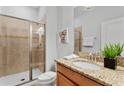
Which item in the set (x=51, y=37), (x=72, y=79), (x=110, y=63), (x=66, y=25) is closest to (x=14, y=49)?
(x=51, y=37)

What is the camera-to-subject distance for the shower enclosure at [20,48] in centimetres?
251

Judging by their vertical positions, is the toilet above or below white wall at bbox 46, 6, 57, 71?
below

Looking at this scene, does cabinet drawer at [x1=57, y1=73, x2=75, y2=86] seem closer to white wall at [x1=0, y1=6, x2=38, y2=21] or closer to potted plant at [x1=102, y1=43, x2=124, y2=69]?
potted plant at [x1=102, y1=43, x2=124, y2=69]

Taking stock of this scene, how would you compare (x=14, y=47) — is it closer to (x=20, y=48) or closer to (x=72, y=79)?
(x=20, y=48)

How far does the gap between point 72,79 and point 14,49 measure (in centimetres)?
175

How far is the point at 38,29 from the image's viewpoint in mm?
2744

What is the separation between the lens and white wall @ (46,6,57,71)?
6.57ft

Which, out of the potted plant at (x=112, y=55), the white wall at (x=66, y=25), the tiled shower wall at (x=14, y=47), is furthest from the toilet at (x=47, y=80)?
the potted plant at (x=112, y=55)

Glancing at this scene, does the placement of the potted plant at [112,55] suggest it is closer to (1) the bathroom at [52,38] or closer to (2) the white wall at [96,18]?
(1) the bathroom at [52,38]

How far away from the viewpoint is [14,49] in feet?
8.64

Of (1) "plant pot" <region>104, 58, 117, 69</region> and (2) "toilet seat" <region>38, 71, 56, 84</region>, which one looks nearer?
(1) "plant pot" <region>104, 58, 117, 69</region>

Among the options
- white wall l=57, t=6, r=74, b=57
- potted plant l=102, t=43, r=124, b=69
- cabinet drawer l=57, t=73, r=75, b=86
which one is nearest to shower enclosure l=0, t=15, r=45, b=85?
white wall l=57, t=6, r=74, b=57
